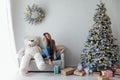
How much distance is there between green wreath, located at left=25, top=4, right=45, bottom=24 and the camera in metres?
3.07

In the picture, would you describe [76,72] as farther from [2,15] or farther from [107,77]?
[2,15]

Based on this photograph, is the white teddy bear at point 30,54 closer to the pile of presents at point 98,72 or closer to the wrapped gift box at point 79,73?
the pile of presents at point 98,72

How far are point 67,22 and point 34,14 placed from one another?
0.50 m

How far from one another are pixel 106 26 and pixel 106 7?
0.42m

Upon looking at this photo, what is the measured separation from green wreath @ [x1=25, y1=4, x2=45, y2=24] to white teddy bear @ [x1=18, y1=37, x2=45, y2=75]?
28cm

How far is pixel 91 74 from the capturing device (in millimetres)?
2744

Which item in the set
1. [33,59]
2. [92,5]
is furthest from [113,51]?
[33,59]

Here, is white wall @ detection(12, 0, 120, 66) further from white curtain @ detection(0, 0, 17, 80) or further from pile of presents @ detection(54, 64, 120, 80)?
pile of presents @ detection(54, 64, 120, 80)

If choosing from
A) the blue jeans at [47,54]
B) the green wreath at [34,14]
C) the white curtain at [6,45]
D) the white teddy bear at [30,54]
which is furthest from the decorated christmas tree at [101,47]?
the white curtain at [6,45]

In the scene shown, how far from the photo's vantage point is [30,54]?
9.56 feet

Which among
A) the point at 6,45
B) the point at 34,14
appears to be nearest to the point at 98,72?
the point at 34,14

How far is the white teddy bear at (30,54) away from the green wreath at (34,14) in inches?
11.0

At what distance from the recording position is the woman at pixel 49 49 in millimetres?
2898

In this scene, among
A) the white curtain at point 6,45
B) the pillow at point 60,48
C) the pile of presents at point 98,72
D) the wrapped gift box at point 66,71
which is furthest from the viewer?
the pillow at point 60,48
